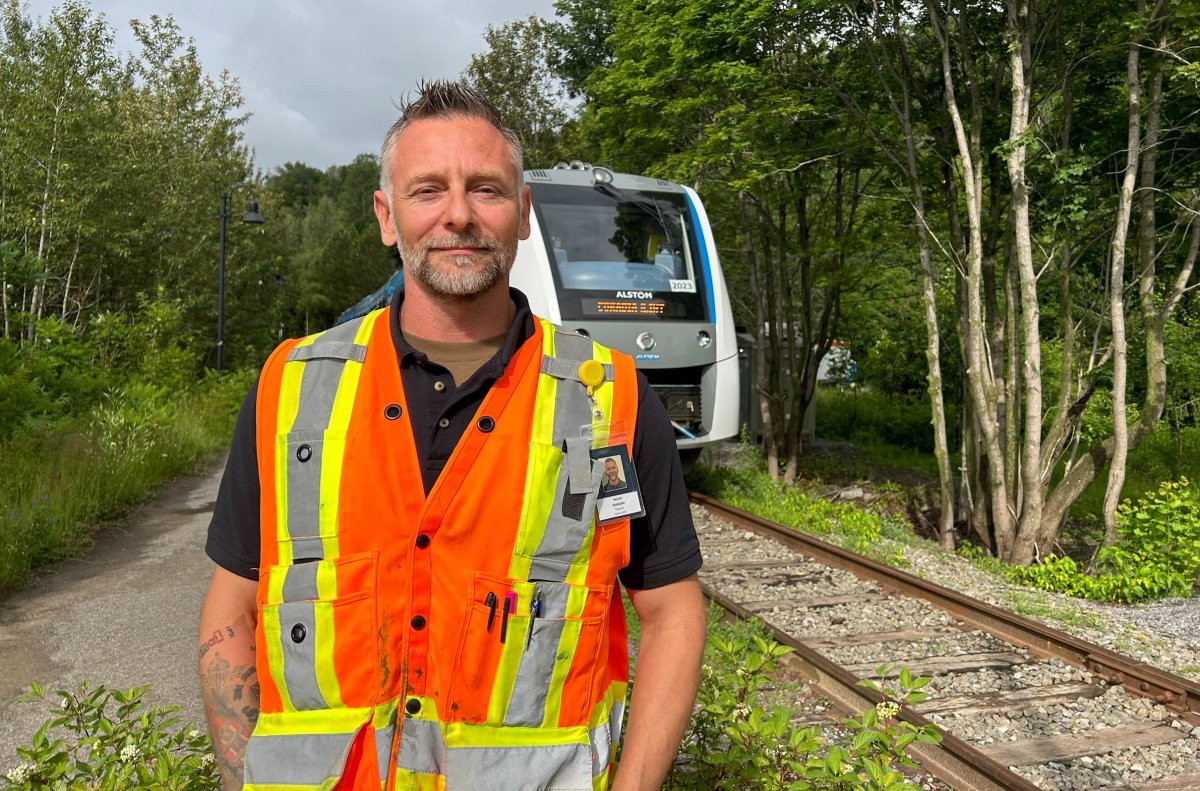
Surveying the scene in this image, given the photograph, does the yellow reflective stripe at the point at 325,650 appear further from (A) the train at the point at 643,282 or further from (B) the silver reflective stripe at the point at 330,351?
(A) the train at the point at 643,282

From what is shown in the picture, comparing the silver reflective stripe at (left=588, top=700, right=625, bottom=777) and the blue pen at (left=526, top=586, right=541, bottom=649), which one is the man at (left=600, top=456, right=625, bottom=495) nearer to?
the blue pen at (left=526, top=586, right=541, bottom=649)

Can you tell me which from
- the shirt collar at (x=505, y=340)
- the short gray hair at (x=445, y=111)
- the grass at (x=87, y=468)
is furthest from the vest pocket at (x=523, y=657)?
the grass at (x=87, y=468)

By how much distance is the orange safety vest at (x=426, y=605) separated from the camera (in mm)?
1646

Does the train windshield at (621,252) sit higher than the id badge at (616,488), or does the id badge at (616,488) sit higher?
the train windshield at (621,252)

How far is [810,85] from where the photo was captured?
430 inches

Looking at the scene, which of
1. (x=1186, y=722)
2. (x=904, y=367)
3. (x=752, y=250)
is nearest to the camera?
(x=1186, y=722)

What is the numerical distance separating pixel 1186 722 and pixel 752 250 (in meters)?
10.3

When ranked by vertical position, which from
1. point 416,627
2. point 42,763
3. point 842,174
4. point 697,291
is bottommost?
point 42,763

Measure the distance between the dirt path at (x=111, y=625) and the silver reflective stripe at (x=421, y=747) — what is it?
10.4 feet

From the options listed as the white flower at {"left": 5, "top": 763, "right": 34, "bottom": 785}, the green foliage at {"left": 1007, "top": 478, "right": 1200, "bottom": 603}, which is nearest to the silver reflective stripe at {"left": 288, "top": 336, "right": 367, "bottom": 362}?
the white flower at {"left": 5, "top": 763, "right": 34, "bottom": 785}

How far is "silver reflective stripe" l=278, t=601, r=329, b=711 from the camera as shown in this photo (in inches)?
65.4

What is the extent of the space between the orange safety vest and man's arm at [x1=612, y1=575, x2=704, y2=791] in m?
0.08

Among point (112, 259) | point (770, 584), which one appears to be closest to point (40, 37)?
point (112, 259)

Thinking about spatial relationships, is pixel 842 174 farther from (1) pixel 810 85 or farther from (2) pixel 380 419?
(2) pixel 380 419
